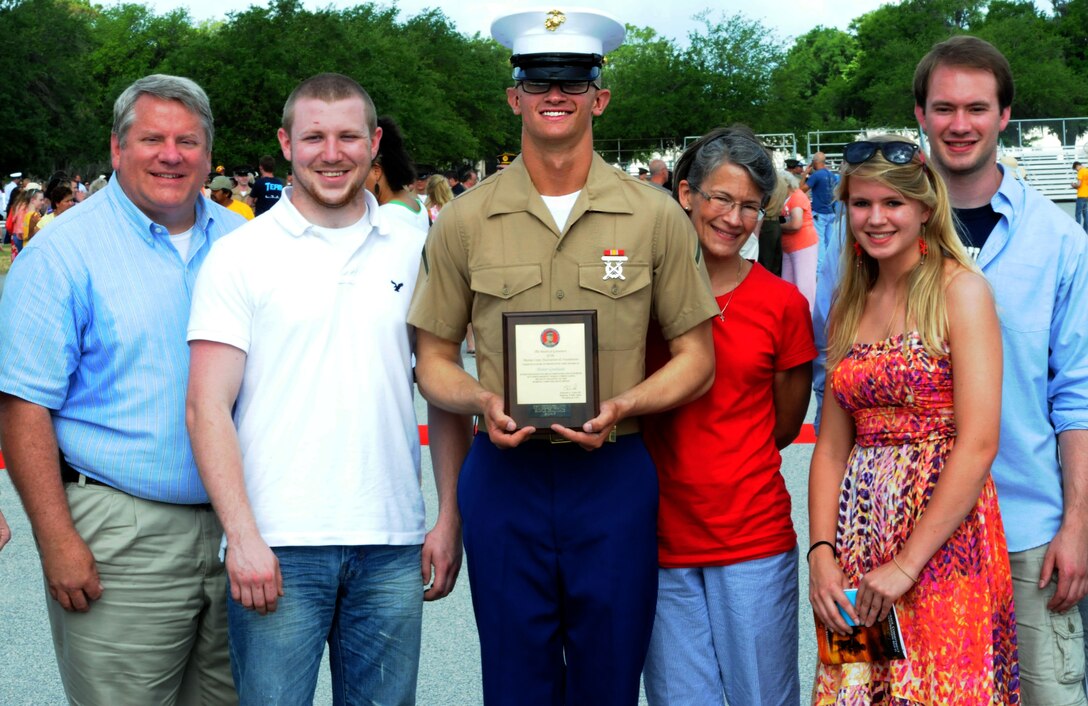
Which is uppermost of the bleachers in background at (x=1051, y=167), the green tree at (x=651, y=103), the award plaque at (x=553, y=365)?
the green tree at (x=651, y=103)

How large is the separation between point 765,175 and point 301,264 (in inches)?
54.4

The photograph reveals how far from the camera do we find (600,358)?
10.5 ft

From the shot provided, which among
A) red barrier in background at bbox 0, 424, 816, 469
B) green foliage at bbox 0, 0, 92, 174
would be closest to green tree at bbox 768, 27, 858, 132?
green foliage at bbox 0, 0, 92, 174

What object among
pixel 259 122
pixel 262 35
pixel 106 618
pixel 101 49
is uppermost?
pixel 101 49

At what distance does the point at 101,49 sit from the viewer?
78750 mm

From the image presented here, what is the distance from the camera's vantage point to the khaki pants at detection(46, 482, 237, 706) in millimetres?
3252

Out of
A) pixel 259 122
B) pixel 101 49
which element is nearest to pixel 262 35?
pixel 259 122

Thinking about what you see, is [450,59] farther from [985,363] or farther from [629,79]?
[985,363]

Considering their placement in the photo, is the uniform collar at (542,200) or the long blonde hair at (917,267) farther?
the uniform collar at (542,200)

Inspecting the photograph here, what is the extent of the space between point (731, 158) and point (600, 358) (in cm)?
75

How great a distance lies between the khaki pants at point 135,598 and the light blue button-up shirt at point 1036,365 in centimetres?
230

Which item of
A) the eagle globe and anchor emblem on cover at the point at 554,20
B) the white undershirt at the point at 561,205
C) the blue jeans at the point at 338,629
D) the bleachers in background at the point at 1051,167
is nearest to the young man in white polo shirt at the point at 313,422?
the blue jeans at the point at 338,629

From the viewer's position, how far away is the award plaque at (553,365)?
9.57 ft

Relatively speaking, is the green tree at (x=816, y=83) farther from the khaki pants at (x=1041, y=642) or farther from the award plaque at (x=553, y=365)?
the award plaque at (x=553, y=365)
